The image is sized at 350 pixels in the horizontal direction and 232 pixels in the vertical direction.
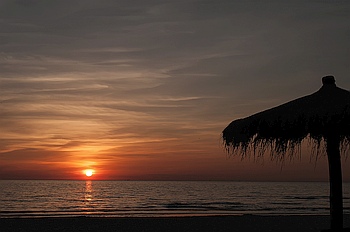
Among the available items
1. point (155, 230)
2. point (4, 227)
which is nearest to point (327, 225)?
point (155, 230)

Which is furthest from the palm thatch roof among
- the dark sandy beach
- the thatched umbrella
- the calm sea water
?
the calm sea water

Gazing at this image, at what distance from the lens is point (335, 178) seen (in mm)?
9258

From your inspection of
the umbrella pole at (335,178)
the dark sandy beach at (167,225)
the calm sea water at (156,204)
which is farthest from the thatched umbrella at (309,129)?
the calm sea water at (156,204)

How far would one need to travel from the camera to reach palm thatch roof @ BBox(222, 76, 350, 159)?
8.66 meters

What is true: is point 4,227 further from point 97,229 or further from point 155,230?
point 155,230

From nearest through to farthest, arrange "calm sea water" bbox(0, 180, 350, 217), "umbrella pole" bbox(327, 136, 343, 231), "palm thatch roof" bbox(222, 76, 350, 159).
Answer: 1. "palm thatch roof" bbox(222, 76, 350, 159)
2. "umbrella pole" bbox(327, 136, 343, 231)
3. "calm sea water" bbox(0, 180, 350, 217)

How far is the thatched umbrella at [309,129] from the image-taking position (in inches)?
343

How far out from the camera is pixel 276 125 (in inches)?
359

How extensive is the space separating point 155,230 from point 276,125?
6705 mm

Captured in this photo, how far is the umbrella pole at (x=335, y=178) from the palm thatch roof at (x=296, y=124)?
0.17 m

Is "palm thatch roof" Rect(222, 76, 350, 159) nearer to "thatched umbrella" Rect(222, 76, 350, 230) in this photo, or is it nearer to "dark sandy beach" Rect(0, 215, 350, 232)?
"thatched umbrella" Rect(222, 76, 350, 230)

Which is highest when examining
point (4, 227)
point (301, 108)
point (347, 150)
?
point (301, 108)

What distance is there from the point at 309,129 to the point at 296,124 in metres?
0.26

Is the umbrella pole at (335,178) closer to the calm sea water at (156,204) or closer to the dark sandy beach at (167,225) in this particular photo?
the dark sandy beach at (167,225)
